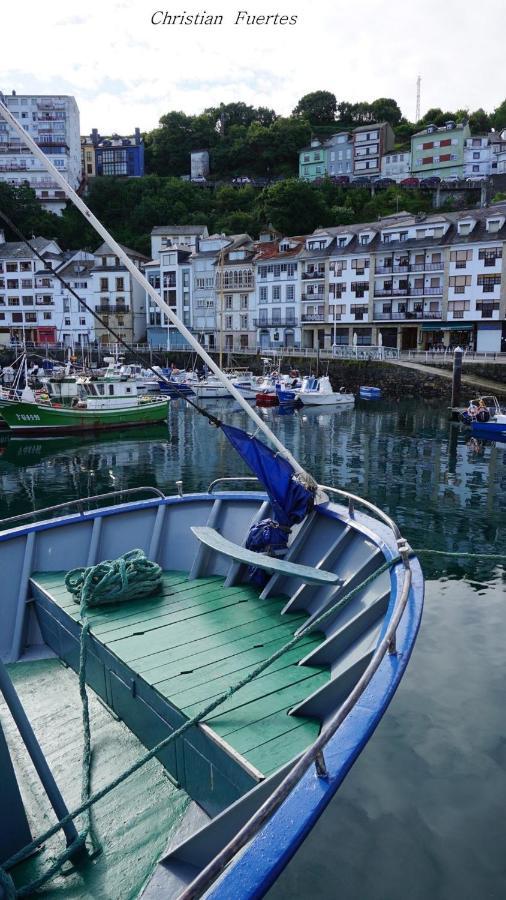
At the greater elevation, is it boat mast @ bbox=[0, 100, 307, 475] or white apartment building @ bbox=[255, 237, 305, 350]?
white apartment building @ bbox=[255, 237, 305, 350]

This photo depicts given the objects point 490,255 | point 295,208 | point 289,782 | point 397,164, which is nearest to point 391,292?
point 490,255

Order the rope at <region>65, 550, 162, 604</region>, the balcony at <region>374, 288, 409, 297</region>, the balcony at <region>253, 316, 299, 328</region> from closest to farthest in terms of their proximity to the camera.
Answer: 1. the rope at <region>65, 550, 162, 604</region>
2. the balcony at <region>374, 288, 409, 297</region>
3. the balcony at <region>253, 316, 299, 328</region>

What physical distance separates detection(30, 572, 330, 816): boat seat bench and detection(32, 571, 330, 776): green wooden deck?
1cm

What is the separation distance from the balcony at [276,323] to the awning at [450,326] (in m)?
15.8

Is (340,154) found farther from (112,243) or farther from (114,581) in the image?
(114,581)

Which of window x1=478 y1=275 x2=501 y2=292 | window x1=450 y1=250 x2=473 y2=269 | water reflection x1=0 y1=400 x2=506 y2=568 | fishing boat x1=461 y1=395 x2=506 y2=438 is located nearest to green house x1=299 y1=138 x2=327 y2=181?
window x1=450 y1=250 x2=473 y2=269

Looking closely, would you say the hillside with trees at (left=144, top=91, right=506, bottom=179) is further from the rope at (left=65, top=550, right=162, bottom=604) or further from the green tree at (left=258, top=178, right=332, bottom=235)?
the rope at (left=65, top=550, right=162, bottom=604)

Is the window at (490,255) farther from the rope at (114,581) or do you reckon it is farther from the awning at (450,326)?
the rope at (114,581)

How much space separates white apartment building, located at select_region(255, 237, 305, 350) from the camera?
244ft

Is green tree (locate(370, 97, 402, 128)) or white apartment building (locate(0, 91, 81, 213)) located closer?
white apartment building (locate(0, 91, 81, 213))

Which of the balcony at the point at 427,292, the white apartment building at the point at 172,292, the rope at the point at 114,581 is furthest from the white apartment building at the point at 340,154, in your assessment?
the rope at the point at 114,581

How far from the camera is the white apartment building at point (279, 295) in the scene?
74.4m

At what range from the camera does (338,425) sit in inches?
1679

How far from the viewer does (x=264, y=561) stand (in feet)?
26.6
